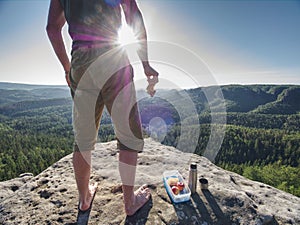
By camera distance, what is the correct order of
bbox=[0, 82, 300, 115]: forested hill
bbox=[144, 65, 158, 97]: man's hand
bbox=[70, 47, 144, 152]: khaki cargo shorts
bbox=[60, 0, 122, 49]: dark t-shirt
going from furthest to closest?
bbox=[0, 82, 300, 115]: forested hill < bbox=[144, 65, 158, 97]: man's hand < bbox=[70, 47, 144, 152]: khaki cargo shorts < bbox=[60, 0, 122, 49]: dark t-shirt

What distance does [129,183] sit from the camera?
2074 mm

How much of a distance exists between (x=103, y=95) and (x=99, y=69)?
244mm

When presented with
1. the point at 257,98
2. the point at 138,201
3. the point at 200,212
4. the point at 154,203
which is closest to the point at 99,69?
the point at 138,201

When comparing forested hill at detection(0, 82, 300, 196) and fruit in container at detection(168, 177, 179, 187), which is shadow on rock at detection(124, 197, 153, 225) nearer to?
fruit in container at detection(168, 177, 179, 187)

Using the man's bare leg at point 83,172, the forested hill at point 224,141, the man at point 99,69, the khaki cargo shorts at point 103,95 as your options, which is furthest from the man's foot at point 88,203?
the forested hill at point 224,141

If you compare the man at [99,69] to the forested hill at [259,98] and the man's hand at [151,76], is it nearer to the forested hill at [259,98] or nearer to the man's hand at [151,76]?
the man's hand at [151,76]

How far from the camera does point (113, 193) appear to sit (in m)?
2.62

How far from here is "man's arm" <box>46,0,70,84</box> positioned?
185 cm

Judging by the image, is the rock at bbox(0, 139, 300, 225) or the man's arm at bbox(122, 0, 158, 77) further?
the rock at bbox(0, 139, 300, 225)

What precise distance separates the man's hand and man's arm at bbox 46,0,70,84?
0.88 meters

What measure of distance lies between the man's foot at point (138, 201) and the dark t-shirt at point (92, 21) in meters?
1.69

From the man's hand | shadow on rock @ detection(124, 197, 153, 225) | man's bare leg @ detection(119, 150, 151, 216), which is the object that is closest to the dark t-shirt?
the man's hand

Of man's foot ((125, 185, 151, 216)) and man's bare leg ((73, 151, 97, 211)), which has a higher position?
man's bare leg ((73, 151, 97, 211))

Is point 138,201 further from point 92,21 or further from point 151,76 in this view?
point 92,21
